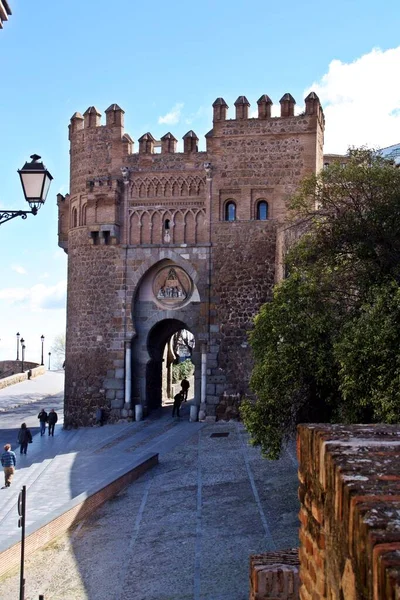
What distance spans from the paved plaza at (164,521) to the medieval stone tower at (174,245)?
4.34 m

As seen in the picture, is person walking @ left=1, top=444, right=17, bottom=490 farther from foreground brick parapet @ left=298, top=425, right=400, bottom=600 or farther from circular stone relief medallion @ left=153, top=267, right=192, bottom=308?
foreground brick parapet @ left=298, top=425, right=400, bottom=600

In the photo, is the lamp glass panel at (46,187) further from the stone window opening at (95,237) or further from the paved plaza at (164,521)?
the stone window opening at (95,237)

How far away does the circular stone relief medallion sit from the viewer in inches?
952

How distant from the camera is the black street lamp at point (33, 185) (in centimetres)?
712

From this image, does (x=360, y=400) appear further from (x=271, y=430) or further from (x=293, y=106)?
(x=293, y=106)

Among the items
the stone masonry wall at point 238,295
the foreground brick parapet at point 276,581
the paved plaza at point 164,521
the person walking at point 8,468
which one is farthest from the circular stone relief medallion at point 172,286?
the foreground brick parapet at point 276,581

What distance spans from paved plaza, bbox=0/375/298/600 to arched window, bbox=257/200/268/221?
24.4 ft

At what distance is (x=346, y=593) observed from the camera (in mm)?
2277

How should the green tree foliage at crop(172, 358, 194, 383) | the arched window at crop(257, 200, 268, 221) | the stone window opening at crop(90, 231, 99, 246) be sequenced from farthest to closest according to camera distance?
the green tree foliage at crop(172, 358, 194, 383)
the stone window opening at crop(90, 231, 99, 246)
the arched window at crop(257, 200, 268, 221)

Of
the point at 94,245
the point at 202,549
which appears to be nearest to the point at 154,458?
the point at 202,549

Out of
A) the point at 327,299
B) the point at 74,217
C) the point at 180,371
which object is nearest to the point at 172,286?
the point at 74,217

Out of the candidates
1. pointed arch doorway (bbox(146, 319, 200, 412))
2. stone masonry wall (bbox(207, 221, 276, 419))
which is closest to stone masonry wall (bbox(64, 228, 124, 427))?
pointed arch doorway (bbox(146, 319, 200, 412))

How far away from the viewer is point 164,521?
12195 mm

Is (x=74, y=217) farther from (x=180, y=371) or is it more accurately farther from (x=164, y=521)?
(x=164, y=521)
